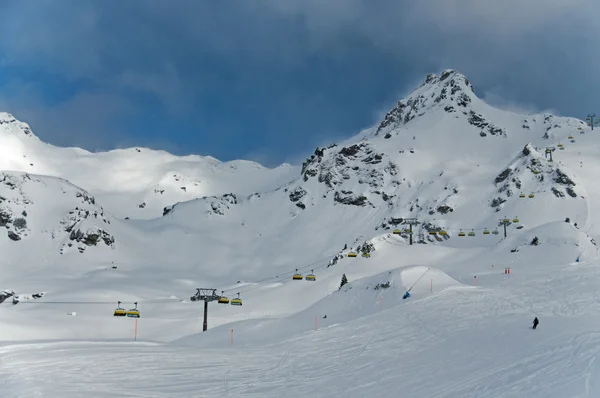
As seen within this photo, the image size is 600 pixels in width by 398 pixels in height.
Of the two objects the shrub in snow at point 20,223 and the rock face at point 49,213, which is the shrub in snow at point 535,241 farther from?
the shrub in snow at point 20,223

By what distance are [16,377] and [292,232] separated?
11947cm

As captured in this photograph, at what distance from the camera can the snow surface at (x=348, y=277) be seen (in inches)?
639

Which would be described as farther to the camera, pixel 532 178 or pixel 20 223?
pixel 532 178

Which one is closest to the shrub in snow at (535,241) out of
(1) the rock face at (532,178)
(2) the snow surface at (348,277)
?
(2) the snow surface at (348,277)

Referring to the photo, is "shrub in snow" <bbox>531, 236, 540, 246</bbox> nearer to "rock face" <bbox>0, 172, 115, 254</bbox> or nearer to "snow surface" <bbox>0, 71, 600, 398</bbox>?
"snow surface" <bbox>0, 71, 600, 398</bbox>

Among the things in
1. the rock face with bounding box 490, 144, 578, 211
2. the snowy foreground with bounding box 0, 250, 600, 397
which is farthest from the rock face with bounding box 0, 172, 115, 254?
the snowy foreground with bounding box 0, 250, 600, 397

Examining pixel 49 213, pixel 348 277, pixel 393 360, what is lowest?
pixel 393 360

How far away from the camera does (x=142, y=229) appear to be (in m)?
142

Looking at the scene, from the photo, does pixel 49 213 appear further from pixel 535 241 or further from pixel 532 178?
pixel 532 178

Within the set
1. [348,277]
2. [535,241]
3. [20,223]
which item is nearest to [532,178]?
[535,241]

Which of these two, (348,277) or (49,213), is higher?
(49,213)

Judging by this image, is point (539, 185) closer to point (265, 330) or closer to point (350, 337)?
point (265, 330)

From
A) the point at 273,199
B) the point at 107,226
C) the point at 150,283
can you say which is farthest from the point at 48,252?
the point at 273,199

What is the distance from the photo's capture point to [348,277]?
69.3m
